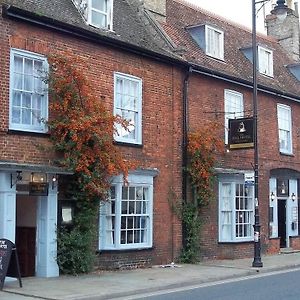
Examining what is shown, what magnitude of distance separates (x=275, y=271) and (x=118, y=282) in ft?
21.2

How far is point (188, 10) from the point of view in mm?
26188

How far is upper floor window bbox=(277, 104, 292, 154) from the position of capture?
26.3 metres

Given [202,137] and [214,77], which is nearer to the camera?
[202,137]

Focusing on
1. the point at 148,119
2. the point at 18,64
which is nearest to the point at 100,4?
the point at 148,119

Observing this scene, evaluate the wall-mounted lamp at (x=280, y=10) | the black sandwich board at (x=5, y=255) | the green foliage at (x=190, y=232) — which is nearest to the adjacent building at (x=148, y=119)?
Result: the green foliage at (x=190, y=232)

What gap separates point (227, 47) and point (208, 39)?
96.8 inches

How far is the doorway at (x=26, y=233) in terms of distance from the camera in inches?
645

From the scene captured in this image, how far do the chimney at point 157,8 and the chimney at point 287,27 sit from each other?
1083cm

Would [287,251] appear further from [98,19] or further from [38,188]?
[38,188]

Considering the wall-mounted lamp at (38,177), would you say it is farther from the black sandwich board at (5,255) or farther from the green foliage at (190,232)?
the green foliage at (190,232)

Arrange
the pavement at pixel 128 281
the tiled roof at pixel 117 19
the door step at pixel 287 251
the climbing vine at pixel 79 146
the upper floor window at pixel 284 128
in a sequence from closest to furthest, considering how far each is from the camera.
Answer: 1. the pavement at pixel 128 281
2. the climbing vine at pixel 79 146
3. the tiled roof at pixel 117 19
4. the door step at pixel 287 251
5. the upper floor window at pixel 284 128

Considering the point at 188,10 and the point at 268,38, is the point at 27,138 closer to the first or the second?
the point at 188,10

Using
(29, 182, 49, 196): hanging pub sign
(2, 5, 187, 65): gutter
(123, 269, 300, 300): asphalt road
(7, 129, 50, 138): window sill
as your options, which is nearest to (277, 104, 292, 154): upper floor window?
(2, 5, 187, 65): gutter

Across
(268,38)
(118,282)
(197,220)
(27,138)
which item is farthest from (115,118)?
(268,38)
